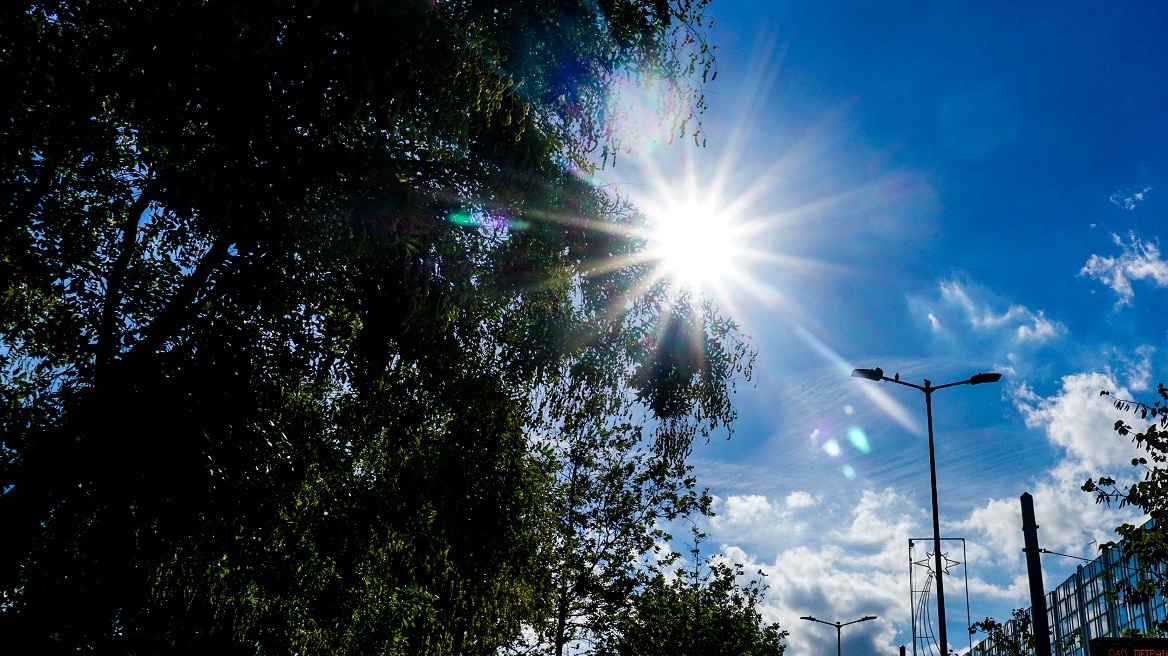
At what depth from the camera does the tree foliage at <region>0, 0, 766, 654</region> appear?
5.86 metres

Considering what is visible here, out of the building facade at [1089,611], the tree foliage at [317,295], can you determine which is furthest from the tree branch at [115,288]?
the building facade at [1089,611]

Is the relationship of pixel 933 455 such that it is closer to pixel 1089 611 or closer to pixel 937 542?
pixel 937 542

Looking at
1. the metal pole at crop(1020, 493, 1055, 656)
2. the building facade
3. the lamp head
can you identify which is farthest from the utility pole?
the building facade

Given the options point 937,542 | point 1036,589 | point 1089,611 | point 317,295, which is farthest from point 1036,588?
point 1089,611

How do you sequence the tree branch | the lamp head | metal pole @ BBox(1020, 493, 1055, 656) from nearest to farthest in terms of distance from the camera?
the tree branch, metal pole @ BBox(1020, 493, 1055, 656), the lamp head

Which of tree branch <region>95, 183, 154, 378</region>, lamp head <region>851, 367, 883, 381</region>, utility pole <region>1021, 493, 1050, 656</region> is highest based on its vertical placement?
lamp head <region>851, 367, 883, 381</region>

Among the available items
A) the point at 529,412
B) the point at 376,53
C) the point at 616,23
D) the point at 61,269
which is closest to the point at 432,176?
the point at 376,53

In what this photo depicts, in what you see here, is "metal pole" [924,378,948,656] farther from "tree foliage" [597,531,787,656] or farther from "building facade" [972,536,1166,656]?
"building facade" [972,536,1166,656]

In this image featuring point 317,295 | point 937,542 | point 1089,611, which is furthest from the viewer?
point 1089,611

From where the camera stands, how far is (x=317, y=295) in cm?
746

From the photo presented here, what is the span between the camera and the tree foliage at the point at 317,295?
19.2ft

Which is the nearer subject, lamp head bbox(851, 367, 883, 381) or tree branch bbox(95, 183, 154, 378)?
tree branch bbox(95, 183, 154, 378)

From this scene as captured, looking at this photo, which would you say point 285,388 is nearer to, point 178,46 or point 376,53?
point 178,46

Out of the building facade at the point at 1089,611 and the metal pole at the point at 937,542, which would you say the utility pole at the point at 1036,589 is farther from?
the building facade at the point at 1089,611
